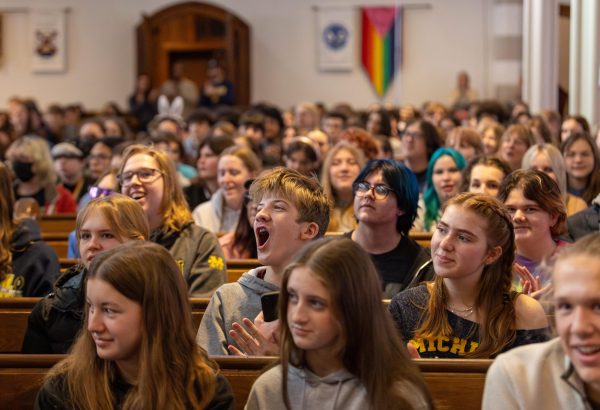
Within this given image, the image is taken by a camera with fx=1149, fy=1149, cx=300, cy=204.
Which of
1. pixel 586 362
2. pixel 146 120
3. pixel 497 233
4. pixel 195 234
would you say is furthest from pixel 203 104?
pixel 586 362

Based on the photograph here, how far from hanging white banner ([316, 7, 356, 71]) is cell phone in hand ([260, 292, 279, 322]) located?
20.2 metres

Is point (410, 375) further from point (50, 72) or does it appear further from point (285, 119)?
point (50, 72)

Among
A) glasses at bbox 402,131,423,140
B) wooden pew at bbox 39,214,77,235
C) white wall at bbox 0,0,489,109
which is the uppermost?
white wall at bbox 0,0,489,109

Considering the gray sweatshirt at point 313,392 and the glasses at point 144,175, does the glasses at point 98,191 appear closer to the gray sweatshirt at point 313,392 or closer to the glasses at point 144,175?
the glasses at point 144,175

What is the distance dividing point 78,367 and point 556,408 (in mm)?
1418

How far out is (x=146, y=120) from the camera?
21.9 metres

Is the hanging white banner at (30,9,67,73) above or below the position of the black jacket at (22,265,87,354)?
above

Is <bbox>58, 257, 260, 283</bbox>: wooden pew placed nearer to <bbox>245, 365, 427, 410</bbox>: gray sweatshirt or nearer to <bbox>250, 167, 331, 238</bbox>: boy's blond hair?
<bbox>250, 167, 331, 238</bbox>: boy's blond hair

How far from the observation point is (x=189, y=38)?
2347cm

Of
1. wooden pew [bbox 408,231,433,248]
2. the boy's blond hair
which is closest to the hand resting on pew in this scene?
the boy's blond hair

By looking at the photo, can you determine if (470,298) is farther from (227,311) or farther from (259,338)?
(227,311)

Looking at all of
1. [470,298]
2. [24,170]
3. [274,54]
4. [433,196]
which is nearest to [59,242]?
[24,170]

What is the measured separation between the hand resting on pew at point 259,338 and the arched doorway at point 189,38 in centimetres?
1933

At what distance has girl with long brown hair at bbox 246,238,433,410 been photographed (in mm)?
3174
